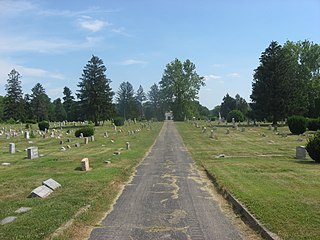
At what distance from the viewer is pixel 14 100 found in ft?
322

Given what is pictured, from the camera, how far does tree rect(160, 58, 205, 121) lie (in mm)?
103125

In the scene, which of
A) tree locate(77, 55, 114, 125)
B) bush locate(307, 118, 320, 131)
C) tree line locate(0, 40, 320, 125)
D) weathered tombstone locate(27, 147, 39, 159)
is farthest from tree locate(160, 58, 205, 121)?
weathered tombstone locate(27, 147, 39, 159)

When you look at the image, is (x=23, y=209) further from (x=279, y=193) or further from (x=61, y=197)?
(x=279, y=193)

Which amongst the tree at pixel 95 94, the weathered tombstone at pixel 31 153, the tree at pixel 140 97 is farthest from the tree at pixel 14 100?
the weathered tombstone at pixel 31 153

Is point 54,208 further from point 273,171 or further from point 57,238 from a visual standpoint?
point 273,171

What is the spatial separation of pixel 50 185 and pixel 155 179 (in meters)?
3.89

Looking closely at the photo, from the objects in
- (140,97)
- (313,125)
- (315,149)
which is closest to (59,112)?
(140,97)

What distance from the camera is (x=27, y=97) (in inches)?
4257

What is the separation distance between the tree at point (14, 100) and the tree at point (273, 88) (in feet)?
203

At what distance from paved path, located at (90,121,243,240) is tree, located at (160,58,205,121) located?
8906 centimetres

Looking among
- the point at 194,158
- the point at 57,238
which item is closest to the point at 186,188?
the point at 57,238

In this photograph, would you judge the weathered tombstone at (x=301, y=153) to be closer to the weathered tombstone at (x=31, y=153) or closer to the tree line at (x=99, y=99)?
the weathered tombstone at (x=31, y=153)

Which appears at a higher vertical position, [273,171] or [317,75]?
[317,75]

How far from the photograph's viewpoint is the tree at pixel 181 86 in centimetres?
10312
